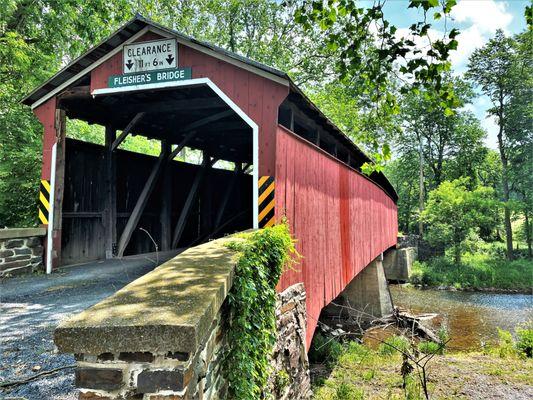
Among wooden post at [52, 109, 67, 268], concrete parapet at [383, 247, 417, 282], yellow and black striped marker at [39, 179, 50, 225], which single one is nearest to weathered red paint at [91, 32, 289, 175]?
wooden post at [52, 109, 67, 268]

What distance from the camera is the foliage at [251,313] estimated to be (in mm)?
2447

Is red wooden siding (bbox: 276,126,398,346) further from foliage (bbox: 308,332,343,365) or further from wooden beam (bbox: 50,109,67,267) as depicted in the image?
wooden beam (bbox: 50,109,67,267)

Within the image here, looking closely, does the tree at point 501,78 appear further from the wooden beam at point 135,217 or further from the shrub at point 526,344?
the wooden beam at point 135,217

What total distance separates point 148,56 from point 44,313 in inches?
143

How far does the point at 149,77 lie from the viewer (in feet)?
17.5

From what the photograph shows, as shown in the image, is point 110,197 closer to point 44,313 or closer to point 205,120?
point 205,120

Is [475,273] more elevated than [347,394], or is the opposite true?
[475,273]

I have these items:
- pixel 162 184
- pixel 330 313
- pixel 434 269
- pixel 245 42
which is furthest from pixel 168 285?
pixel 434 269

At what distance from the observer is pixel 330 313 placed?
41.4 feet

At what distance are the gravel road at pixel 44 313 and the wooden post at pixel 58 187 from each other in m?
0.34

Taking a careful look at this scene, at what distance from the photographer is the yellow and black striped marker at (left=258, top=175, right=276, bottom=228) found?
4449 millimetres

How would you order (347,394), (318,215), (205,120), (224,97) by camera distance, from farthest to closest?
(205,120) < (347,394) < (318,215) < (224,97)

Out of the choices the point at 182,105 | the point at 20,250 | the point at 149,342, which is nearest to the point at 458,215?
the point at 182,105

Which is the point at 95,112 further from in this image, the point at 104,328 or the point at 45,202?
the point at 104,328
